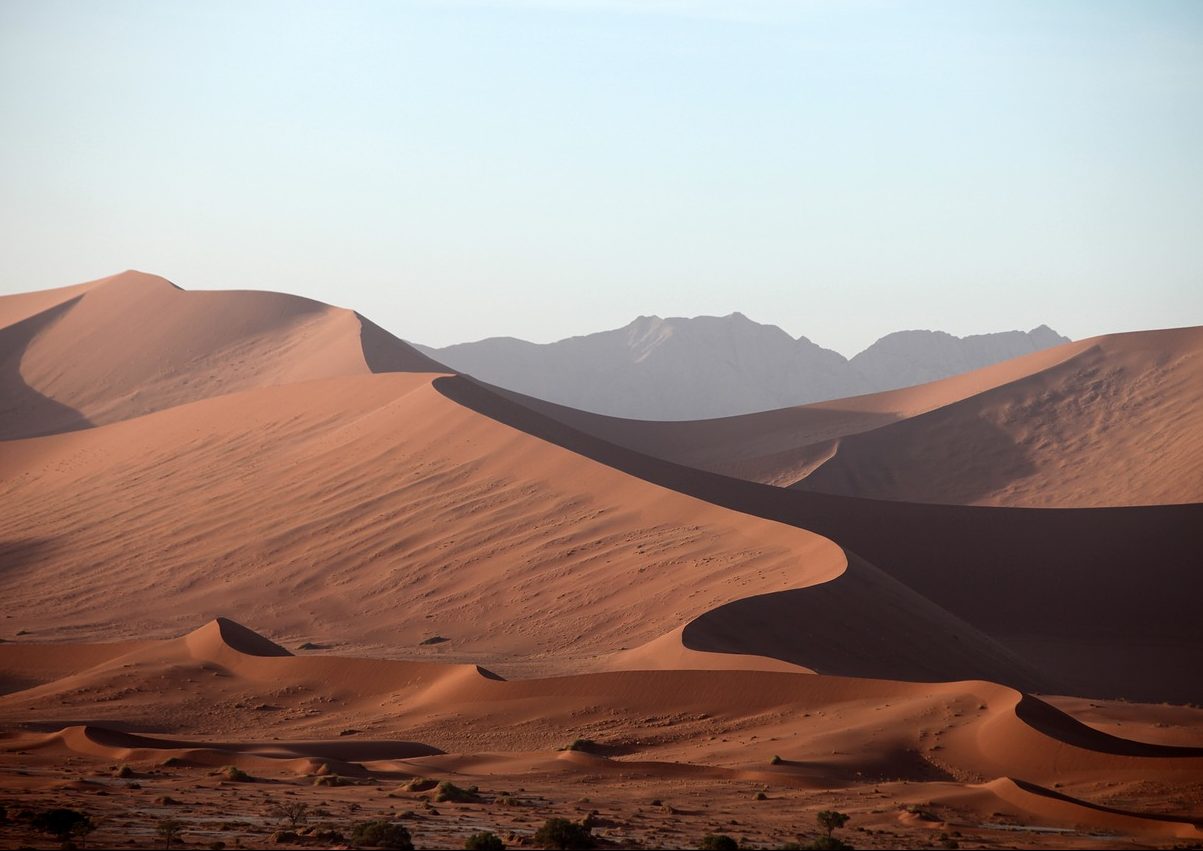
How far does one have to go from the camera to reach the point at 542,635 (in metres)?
27.4

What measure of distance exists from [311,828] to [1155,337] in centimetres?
6977

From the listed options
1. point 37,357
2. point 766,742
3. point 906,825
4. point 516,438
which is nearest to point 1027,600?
point 516,438

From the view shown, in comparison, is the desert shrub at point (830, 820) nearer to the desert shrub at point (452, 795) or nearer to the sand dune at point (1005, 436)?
the desert shrub at point (452, 795)

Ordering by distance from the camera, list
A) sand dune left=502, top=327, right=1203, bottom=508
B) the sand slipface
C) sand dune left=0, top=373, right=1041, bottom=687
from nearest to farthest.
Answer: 1. the sand slipface
2. sand dune left=0, top=373, right=1041, bottom=687
3. sand dune left=502, top=327, right=1203, bottom=508

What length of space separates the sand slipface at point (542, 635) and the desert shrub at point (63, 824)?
0.16 metres

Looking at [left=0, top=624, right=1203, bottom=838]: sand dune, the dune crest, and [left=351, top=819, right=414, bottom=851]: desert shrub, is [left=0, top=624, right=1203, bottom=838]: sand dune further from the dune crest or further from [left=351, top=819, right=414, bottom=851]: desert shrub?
[left=351, top=819, right=414, bottom=851]: desert shrub

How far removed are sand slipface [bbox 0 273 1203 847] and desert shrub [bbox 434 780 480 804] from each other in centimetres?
21

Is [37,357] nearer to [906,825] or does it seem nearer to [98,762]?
[98,762]

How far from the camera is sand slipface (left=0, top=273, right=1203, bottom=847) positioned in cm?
1495

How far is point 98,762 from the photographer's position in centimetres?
1628

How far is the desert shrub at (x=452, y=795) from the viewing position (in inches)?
559

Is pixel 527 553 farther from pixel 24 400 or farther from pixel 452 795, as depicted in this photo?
pixel 24 400

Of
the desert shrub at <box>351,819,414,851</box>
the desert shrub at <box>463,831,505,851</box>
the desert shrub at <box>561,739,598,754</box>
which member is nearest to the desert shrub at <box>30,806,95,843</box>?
the desert shrub at <box>351,819,414,851</box>

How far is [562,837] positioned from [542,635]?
15662 mm
